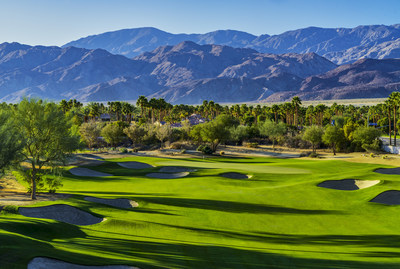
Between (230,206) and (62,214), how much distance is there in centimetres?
1342

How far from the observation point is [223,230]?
2425 cm

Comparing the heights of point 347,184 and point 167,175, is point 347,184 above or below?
above

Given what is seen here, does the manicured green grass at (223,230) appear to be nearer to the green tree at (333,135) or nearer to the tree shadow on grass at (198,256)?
the tree shadow on grass at (198,256)

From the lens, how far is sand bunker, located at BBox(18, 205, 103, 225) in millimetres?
25297

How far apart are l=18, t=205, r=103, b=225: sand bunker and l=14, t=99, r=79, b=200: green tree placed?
18.5 feet

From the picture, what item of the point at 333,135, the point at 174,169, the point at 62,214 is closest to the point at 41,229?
the point at 62,214

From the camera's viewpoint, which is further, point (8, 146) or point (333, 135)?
point (333, 135)

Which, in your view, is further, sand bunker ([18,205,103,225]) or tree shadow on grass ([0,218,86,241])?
sand bunker ([18,205,103,225])

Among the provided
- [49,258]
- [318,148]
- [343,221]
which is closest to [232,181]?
[343,221]

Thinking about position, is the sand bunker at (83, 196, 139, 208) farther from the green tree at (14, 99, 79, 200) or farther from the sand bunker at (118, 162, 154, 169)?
the sand bunker at (118, 162, 154, 169)

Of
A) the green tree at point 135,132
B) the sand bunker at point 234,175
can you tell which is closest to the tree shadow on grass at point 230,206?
the sand bunker at point 234,175

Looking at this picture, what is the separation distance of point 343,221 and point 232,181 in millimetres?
18084

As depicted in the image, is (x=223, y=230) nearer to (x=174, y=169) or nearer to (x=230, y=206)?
(x=230, y=206)

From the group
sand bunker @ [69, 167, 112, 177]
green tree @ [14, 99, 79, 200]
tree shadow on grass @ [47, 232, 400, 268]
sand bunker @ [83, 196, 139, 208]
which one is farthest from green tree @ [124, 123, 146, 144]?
tree shadow on grass @ [47, 232, 400, 268]
